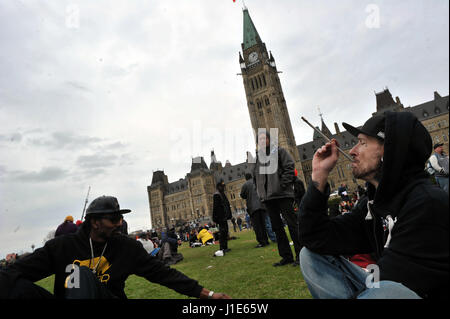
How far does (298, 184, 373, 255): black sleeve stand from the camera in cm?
185

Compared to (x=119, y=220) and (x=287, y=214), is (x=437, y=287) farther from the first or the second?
(x=287, y=214)

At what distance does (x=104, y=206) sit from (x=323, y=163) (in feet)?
6.78

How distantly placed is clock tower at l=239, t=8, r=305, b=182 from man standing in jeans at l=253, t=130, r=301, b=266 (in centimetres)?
6777

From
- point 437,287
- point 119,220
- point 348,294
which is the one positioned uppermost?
point 119,220

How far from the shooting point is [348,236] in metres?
2.00

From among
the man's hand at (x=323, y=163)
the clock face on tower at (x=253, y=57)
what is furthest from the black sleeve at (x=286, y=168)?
the clock face on tower at (x=253, y=57)

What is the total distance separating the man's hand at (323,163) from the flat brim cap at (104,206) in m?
1.88

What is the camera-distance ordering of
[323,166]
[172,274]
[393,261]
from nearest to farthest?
[393,261] → [323,166] → [172,274]

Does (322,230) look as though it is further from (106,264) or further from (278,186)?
(278,186)

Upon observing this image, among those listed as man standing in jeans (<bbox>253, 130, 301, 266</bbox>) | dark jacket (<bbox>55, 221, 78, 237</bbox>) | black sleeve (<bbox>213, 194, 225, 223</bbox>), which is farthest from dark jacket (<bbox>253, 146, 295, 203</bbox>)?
dark jacket (<bbox>55, 221, 78, 237</bbox>)

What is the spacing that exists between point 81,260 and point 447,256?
2693 millimetres

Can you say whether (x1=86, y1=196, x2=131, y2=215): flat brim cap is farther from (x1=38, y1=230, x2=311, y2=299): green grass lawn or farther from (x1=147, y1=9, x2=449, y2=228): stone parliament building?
(x1=147, y1=9, x2=449, y2=228): stone parliament building

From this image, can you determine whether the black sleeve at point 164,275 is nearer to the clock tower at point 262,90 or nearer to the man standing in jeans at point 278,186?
the man standing in jeans at point 278,186
